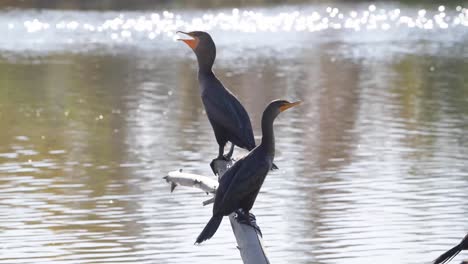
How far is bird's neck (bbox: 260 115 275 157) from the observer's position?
7.16 meters

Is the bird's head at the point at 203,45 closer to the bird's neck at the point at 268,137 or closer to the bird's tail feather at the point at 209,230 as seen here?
the bird's neck at the point at 268,137

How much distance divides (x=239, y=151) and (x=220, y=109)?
19.6 feet

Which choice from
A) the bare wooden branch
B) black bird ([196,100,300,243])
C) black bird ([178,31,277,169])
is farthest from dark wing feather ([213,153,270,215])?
black bird ([178,31,277,169])

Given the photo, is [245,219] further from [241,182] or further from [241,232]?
[241,182]

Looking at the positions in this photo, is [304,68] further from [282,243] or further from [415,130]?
[282,243]

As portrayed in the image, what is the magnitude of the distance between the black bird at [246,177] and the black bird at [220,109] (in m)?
1.12

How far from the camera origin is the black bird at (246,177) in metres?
7.08

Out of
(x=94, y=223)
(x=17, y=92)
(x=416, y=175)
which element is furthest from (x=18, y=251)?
(x=17, y=92)

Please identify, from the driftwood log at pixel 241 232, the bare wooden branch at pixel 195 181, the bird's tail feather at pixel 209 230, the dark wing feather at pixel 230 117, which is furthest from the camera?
the dark wing feather at pixel 230 117

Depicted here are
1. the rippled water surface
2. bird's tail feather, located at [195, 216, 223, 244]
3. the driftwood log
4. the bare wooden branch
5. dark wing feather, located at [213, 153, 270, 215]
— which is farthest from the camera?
the rippled water surface

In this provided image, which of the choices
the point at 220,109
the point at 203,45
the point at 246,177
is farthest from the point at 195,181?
the point at 203,45

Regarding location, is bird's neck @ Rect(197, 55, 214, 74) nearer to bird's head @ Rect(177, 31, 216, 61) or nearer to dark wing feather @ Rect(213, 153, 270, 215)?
bird's head @ Rect(177, 31, 216, 61)

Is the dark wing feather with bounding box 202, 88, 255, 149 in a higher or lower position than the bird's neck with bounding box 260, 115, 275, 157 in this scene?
lower

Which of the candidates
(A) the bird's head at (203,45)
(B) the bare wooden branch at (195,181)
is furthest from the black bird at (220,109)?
(B) the bare wooden branch at (195,181)
